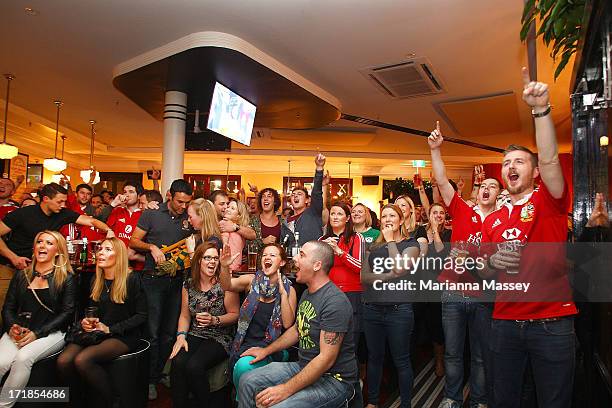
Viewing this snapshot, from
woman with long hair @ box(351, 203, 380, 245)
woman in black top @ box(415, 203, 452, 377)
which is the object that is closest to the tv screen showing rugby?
woman with long hair @ box(351, 203, 380, 245)

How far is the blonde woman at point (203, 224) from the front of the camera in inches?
142

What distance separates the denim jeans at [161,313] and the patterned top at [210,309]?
64 centimetres

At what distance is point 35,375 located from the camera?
112 inches

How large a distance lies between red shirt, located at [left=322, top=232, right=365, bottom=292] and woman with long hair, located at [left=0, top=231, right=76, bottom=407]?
6.09ft

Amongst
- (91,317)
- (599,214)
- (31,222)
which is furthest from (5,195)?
(599,214)

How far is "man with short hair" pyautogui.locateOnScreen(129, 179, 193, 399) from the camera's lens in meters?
3.61

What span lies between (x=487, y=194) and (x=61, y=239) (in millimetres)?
2934

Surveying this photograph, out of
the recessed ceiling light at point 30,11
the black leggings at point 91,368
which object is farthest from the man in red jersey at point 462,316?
the recessed ceiling light at point 30,11

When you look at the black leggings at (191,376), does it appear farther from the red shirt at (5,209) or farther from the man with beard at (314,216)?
the red shirt at (5,209)

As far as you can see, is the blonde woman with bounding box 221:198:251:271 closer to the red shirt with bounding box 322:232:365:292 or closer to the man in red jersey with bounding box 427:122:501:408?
the red shirt with bounding box 322:232:365:292

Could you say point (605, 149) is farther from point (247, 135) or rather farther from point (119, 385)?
point (247, 135)

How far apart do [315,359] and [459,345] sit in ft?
3.66

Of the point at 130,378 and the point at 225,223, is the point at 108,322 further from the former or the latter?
the point at 225,223

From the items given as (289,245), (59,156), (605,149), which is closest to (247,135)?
(289,245)
